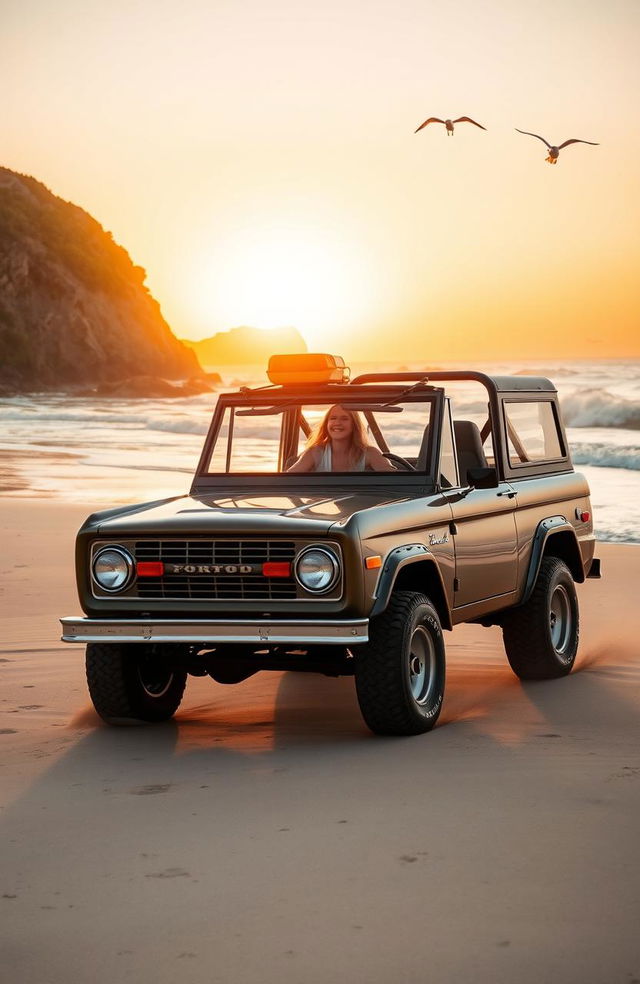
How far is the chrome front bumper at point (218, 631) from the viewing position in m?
6.40

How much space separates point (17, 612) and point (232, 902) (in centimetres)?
659

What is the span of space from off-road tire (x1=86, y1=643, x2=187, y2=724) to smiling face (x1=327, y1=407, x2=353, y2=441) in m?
1.64

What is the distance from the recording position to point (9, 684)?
8234 millimetres

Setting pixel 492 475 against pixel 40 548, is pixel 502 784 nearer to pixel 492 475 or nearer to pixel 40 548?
pixel 492 475

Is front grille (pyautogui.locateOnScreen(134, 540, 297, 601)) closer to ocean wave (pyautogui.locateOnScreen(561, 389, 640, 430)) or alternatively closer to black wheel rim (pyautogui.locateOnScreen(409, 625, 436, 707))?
black wheel rim (pyautogui.locateOnScreen(409, 625, 436, 707))

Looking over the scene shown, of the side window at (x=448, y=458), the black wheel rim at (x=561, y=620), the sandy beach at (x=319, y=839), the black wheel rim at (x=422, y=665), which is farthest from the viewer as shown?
the black wheel rim at (x=561, y=620)

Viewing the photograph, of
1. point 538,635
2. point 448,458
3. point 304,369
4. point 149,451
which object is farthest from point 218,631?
point 149,451

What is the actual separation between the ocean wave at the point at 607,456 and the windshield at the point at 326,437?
1904cm

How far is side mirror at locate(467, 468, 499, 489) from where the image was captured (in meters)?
7.66

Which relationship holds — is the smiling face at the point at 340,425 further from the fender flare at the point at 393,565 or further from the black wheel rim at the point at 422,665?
the black wheel rim at the point at 422,665

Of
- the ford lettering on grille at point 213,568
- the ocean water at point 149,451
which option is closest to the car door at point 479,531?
the ford lettering on grille at point 213,568

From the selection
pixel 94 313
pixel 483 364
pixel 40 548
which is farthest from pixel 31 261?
pixel 40 548

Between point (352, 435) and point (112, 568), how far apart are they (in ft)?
5.88

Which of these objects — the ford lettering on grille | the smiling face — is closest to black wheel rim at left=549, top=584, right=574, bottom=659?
the smiling face
